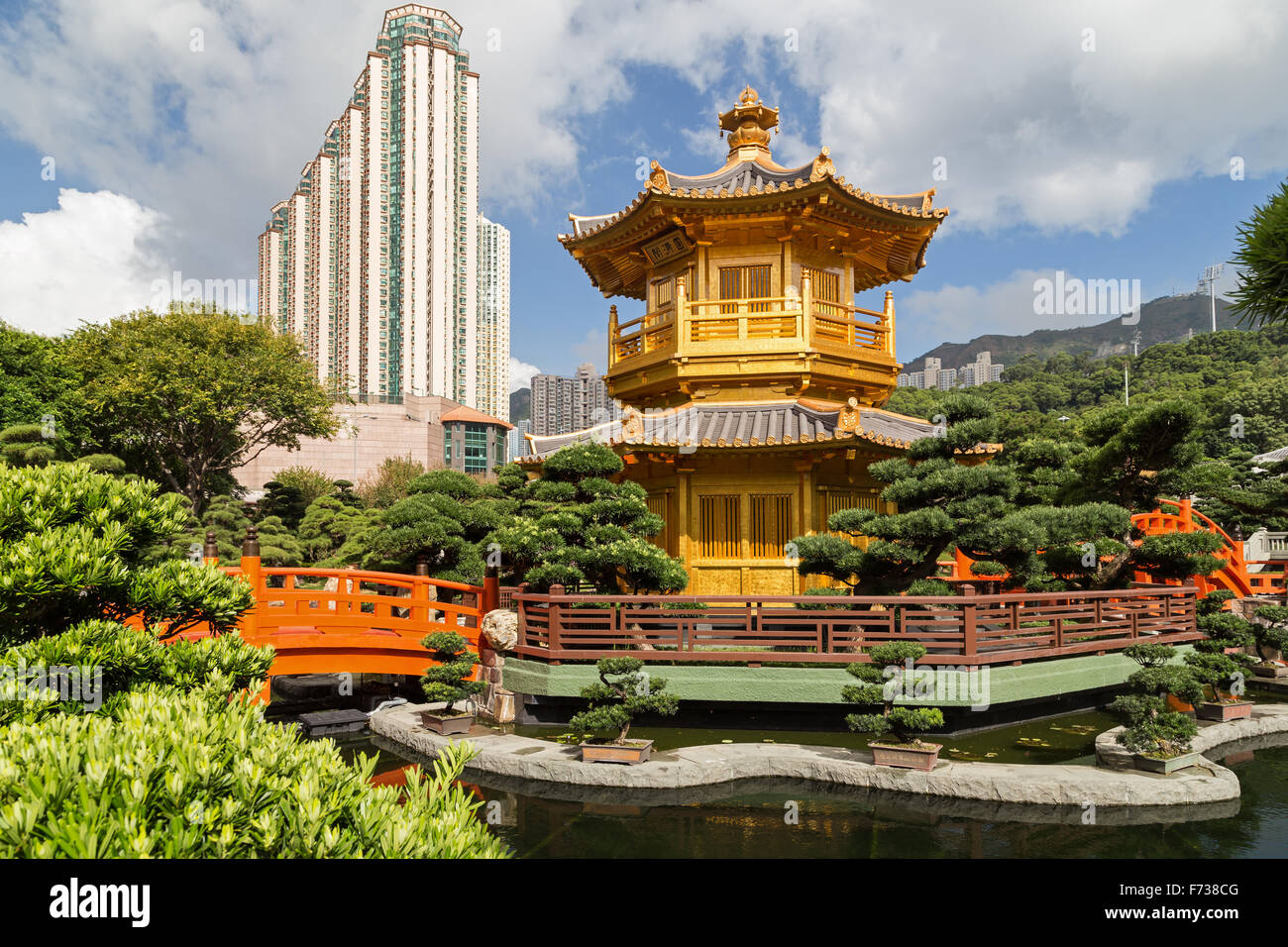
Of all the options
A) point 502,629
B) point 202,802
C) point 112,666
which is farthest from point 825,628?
point 202,802

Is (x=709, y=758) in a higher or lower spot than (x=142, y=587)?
lower

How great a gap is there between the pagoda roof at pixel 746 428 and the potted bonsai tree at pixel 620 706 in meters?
4.32

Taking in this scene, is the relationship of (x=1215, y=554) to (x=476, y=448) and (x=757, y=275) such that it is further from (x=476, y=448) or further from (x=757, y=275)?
(x=476, y=448)

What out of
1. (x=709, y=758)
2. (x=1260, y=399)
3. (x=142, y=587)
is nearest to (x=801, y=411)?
(x=709, y=758)

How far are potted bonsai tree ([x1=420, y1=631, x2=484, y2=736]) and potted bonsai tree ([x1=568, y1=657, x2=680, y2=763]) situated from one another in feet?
7.33

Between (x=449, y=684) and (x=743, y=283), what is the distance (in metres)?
9.01

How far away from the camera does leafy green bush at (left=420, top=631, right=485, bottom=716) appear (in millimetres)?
10383

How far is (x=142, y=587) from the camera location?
14.9ft

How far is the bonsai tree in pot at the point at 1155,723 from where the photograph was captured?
829 centimetres

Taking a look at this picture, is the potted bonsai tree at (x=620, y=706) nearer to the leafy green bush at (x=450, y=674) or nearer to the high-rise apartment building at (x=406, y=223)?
the leafy green bush at (x=450, y=674)

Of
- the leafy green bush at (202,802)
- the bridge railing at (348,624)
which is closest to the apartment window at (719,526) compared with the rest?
the bridge railing at (348,624)

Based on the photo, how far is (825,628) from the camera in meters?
A: 10.7

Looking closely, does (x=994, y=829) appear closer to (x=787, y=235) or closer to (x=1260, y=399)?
(x=787, y=235)
